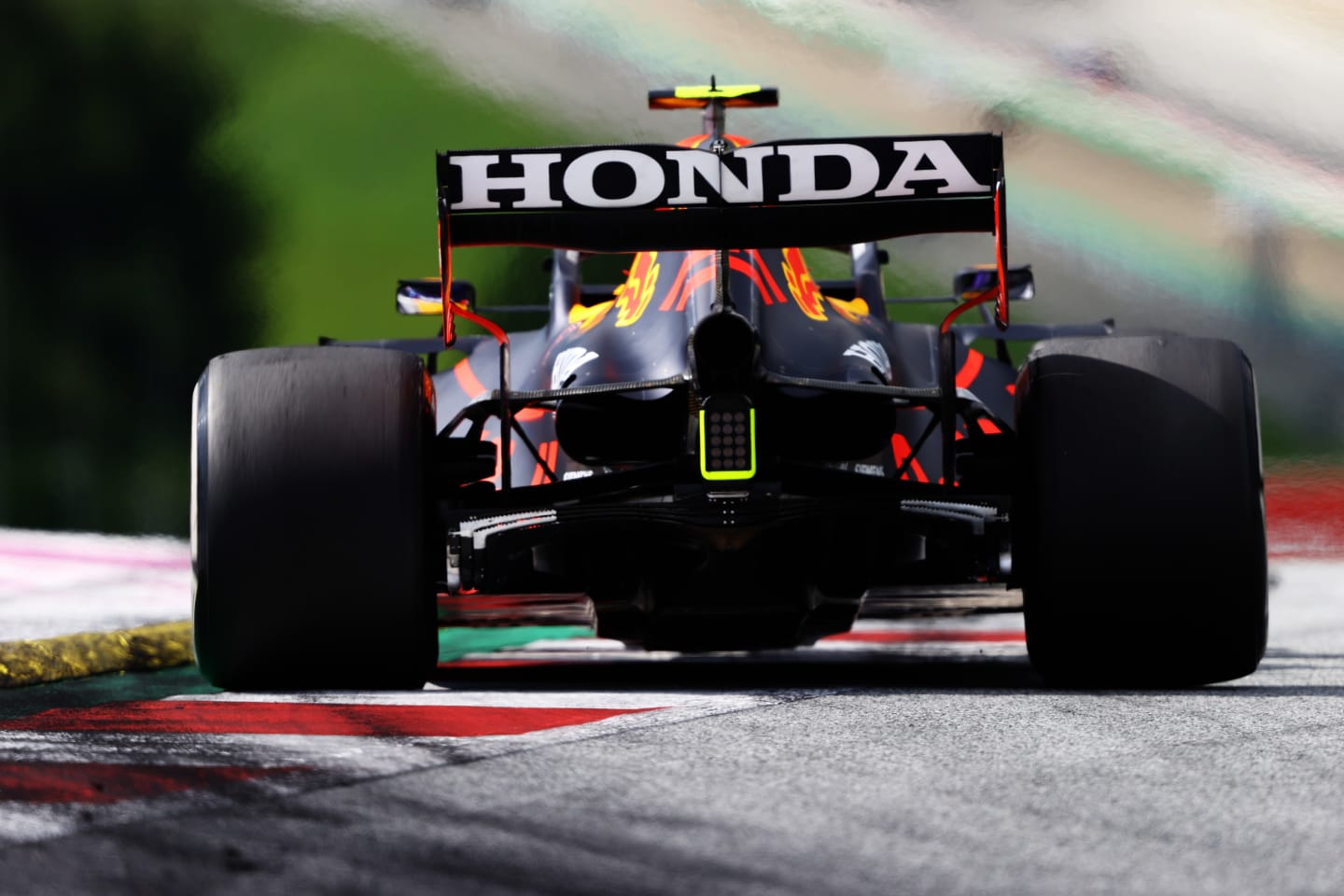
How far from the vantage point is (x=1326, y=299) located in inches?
495

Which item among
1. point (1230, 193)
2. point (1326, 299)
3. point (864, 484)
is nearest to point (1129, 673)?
point (864, 484)

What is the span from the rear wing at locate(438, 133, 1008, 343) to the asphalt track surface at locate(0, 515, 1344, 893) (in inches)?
43.0

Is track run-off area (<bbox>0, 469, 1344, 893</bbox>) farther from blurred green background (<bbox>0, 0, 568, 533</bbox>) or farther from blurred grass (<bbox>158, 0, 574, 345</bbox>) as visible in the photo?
blurred green background (<bbox>0, 0, 568, 533</bbox>)

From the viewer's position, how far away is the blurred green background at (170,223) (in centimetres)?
1444

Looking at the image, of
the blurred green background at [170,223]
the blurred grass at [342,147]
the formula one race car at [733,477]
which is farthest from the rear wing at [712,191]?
the blurred green background at [170,223]

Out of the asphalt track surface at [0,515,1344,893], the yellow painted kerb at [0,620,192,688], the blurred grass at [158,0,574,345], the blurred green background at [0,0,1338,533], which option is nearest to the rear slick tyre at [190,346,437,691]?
the asphalt track surface at [0,515,1344,893]

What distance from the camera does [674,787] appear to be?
271cm

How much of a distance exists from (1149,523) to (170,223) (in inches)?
559

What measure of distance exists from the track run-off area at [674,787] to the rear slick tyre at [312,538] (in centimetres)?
8

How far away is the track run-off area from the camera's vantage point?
7.03 ft

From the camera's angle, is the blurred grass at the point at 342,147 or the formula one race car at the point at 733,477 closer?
the formula one race car at the point at 733,477

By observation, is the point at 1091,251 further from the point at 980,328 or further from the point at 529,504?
the point at 529,504

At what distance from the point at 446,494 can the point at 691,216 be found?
986 millimetres

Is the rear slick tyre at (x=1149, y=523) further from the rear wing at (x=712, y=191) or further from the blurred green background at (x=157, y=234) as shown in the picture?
the blurred green background at (x=157, y=234)
